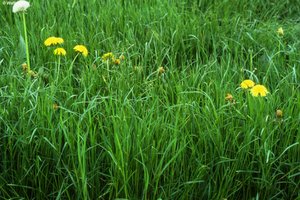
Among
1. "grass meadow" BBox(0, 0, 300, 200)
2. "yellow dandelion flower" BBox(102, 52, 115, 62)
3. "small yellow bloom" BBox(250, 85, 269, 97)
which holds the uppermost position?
"yellow dandelion flower" BBox(102, 52, 115, 62)

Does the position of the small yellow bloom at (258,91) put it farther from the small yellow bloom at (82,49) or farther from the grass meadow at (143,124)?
the small yellow bloom at (82,49)

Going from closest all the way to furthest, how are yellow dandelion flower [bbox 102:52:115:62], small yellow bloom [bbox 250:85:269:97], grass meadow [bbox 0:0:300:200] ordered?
grass meadow [bbox 0:0:300:200]
small yellow bloom [bbox 250:85:269:97]
yellow dandelion flower [bbox 102:52:115:62]

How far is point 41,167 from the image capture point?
1.85 meters

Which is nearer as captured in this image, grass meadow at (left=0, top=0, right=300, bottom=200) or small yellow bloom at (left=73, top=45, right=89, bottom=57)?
grass meadow at (left=0, top=0, right=300, bottom=200)

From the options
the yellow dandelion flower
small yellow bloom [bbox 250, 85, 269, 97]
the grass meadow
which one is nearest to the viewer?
the grass meadow

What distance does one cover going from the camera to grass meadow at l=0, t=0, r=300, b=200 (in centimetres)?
182

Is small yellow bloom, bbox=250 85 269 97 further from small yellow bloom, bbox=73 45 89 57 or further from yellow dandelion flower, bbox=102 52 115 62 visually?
small yellow bloom, bbox=73 45 89 57

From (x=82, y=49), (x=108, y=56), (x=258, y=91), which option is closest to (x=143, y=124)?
(x=258, y=91)

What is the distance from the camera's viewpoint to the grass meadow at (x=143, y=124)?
5.98 ft

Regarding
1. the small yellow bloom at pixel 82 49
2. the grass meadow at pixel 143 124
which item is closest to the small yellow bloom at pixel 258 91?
the grass meadow at pixel 143 124

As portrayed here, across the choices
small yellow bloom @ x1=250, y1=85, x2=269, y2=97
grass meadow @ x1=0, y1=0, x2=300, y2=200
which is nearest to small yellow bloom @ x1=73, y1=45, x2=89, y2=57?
grass meadow @ x1=0, y1=0, x2=300, y2=200

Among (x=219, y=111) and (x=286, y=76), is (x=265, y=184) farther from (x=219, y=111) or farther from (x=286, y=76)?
(x=286, y=76)

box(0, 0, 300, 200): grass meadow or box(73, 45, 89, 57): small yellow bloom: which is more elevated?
box(73, 45, 89, 57): small yellow bloom

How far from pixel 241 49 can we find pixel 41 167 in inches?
50.4
